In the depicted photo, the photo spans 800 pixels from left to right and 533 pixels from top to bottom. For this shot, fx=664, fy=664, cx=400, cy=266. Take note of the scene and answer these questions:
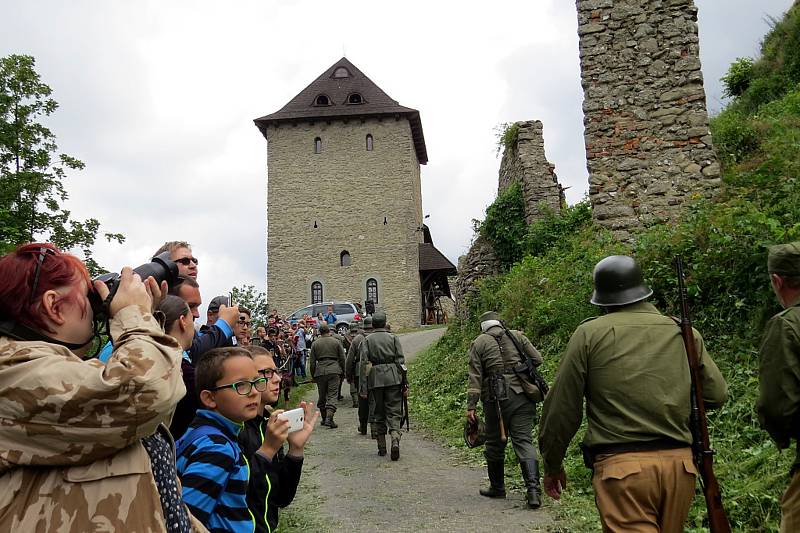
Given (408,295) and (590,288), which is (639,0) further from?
(408,295)

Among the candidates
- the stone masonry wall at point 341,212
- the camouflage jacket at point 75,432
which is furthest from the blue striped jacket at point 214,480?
the stone masonry wall at point 341,212

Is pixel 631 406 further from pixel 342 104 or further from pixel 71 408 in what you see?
pixel 342 104

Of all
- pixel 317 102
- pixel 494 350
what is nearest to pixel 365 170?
pixel 317 102

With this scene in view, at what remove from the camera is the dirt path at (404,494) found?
538 centimetres

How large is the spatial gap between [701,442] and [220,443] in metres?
2.15

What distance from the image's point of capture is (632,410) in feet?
10.1

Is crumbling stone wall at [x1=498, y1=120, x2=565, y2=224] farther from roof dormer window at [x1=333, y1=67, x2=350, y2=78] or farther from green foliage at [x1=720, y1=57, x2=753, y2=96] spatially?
roof dormer window at [x1=333, y1=67, x2=350, y2=78]

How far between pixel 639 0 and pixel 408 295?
28.0m

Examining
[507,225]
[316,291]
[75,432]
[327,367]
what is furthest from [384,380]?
[316,291]

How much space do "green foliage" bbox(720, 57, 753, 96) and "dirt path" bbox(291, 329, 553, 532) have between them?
1425cm

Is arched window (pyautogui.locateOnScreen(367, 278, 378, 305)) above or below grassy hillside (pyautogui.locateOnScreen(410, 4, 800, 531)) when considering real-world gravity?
above

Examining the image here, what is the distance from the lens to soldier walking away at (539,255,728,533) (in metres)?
2.99

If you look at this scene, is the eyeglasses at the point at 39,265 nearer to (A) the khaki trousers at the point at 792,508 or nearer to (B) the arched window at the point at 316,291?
(A) the khaki trousers at the point at 792,508

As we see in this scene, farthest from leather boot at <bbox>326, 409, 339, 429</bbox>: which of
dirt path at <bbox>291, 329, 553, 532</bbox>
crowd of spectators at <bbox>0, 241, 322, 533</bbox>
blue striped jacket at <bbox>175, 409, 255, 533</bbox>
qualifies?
crowd of spectators at <bbox>0, 241, 322, 533</bbox>
